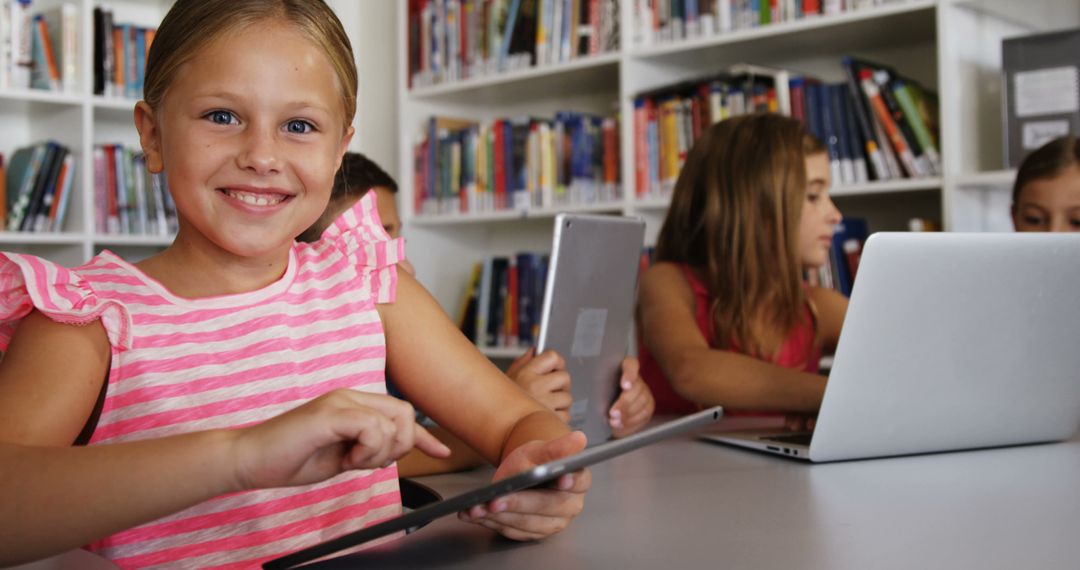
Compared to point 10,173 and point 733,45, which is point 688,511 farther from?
point 10,173

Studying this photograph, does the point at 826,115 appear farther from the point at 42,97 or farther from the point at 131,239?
the point at 42,97

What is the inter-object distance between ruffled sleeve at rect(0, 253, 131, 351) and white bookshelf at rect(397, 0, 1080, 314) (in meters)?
1.95

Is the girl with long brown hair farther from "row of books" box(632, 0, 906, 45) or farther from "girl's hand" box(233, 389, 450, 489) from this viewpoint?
"girl's hand" box(233, 389, 450, 489)

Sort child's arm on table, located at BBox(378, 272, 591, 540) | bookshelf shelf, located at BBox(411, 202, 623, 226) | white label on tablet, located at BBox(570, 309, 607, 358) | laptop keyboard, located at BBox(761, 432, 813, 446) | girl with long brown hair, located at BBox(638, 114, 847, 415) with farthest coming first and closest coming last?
bookshelf shelf, located at BBox(411, 202, 623, 226), girl with long brown hair, located at BBox(638, 114, 847, 415), white label on tablet, located at BBox(570, 309, 607, 358), laptop keyboard, located at BBox(761, 432, 813, 446), child's arm on table, located at BBox(378, 272, 591, 540)

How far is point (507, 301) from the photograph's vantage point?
3.22m

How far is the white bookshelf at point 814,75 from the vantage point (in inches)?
90.5

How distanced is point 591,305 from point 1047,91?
4.63 ft

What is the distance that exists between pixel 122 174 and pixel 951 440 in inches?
108

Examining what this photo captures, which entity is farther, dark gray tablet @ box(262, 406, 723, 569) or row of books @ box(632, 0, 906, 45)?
row of books @ box(632, 0, 906, 45)

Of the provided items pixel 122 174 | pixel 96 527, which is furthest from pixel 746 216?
pixel 122 174

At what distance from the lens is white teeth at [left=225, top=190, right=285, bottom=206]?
869 mm

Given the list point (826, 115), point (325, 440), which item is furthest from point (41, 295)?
point (826, 115)

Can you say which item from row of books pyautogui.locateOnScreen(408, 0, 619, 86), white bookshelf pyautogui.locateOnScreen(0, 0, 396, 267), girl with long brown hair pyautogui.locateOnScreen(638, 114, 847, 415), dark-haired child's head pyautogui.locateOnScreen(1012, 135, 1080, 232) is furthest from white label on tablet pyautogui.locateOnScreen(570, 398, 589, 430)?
white bookshelf pyautogui.locateOnScreen(0, 0, 396, 267)

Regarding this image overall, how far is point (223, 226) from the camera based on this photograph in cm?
86
